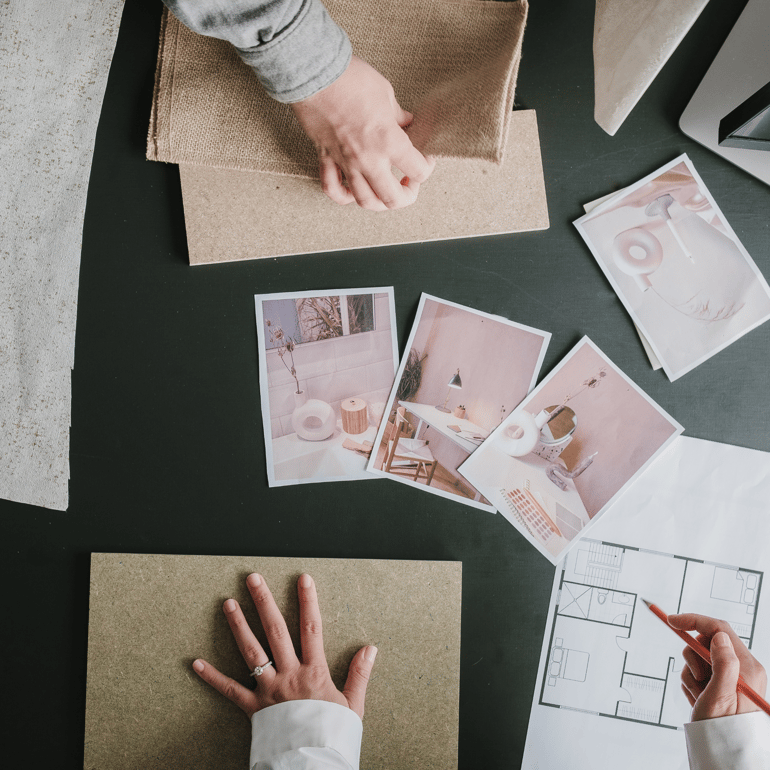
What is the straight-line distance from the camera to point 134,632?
2.41 feet

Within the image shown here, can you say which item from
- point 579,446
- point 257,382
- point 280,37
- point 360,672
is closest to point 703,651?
point 579,446

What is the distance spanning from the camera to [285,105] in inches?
26.0

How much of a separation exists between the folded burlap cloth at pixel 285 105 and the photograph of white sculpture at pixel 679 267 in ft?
0.81

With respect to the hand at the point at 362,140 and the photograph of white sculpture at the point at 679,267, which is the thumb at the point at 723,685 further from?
the hand at the point at 362,140

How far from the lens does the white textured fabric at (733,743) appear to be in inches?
24.3

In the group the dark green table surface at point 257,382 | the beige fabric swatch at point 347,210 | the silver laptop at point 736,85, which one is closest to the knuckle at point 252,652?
the dark green table surface at point 257,382

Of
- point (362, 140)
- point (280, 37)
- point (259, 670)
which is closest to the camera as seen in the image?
point (280, 37)

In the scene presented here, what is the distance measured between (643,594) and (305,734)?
46 cm

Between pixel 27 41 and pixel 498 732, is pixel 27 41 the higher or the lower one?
the higher one

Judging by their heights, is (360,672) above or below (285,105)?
below

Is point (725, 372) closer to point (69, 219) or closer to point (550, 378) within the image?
point (550, 378)

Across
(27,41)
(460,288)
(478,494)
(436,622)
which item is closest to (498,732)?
(436,622)

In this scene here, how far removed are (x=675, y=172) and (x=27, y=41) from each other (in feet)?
2.79

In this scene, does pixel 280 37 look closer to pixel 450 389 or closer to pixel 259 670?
pixel 450 389
